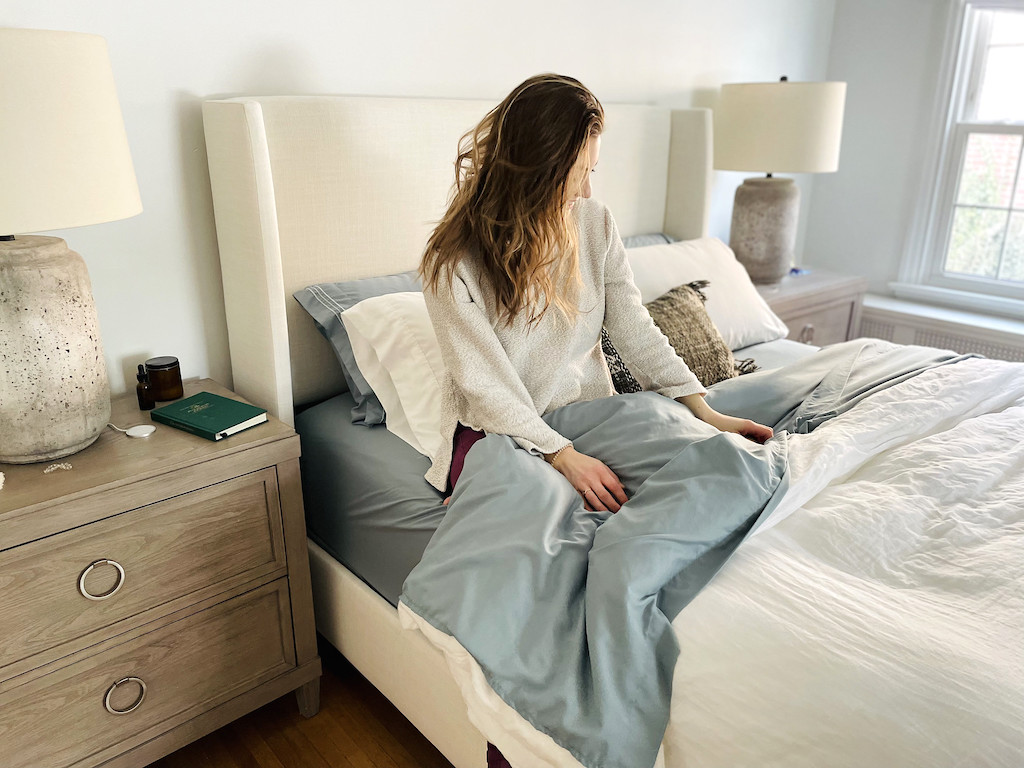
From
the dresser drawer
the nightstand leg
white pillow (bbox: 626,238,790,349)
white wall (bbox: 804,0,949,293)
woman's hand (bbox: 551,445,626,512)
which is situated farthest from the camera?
white wall (bbox: 804,0,949,293)

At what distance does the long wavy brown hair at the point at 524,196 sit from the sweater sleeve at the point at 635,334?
6.1 inches

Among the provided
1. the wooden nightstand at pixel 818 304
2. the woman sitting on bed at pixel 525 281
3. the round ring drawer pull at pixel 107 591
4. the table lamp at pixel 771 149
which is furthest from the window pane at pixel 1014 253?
the round ring drawer pull at pixel 107 591

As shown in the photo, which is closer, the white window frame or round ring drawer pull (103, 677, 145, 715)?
round ring drawer pull (103, 677, 145, 715)

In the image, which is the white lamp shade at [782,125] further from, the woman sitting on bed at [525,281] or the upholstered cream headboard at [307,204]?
the woman sitting on bed at [525,281]

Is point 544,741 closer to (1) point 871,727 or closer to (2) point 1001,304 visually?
(1) point 871,727

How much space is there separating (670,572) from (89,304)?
104 cm

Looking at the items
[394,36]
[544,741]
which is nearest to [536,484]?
[544,741]

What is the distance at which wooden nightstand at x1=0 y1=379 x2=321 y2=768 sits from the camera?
1.23 metres

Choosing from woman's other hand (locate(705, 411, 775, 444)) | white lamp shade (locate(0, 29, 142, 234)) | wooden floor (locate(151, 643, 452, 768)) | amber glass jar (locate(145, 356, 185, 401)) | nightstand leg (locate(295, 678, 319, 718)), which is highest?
white lamp shade (locate(0, 29, 142, 234))

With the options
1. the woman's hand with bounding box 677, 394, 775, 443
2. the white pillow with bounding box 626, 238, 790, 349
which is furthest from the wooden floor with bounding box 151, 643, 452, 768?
the white pillow with bounding box 626, 238, 790, 349

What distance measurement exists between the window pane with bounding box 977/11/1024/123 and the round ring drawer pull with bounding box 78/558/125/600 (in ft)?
11.2

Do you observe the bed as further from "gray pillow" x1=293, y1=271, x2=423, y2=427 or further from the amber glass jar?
the amber glass jar

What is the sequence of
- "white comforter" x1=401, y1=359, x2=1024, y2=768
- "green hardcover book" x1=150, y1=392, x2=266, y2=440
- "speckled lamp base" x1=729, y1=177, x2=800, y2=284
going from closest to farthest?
"white comforter" x1=401, y1=359, x2=1024, y2=768
"green hardcover book" x1=150, y1=392, x2=266, y2=440
"speckled lamp base" x1=729, y1=177, x2=800, y2=284

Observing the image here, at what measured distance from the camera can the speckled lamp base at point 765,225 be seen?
2.85m
